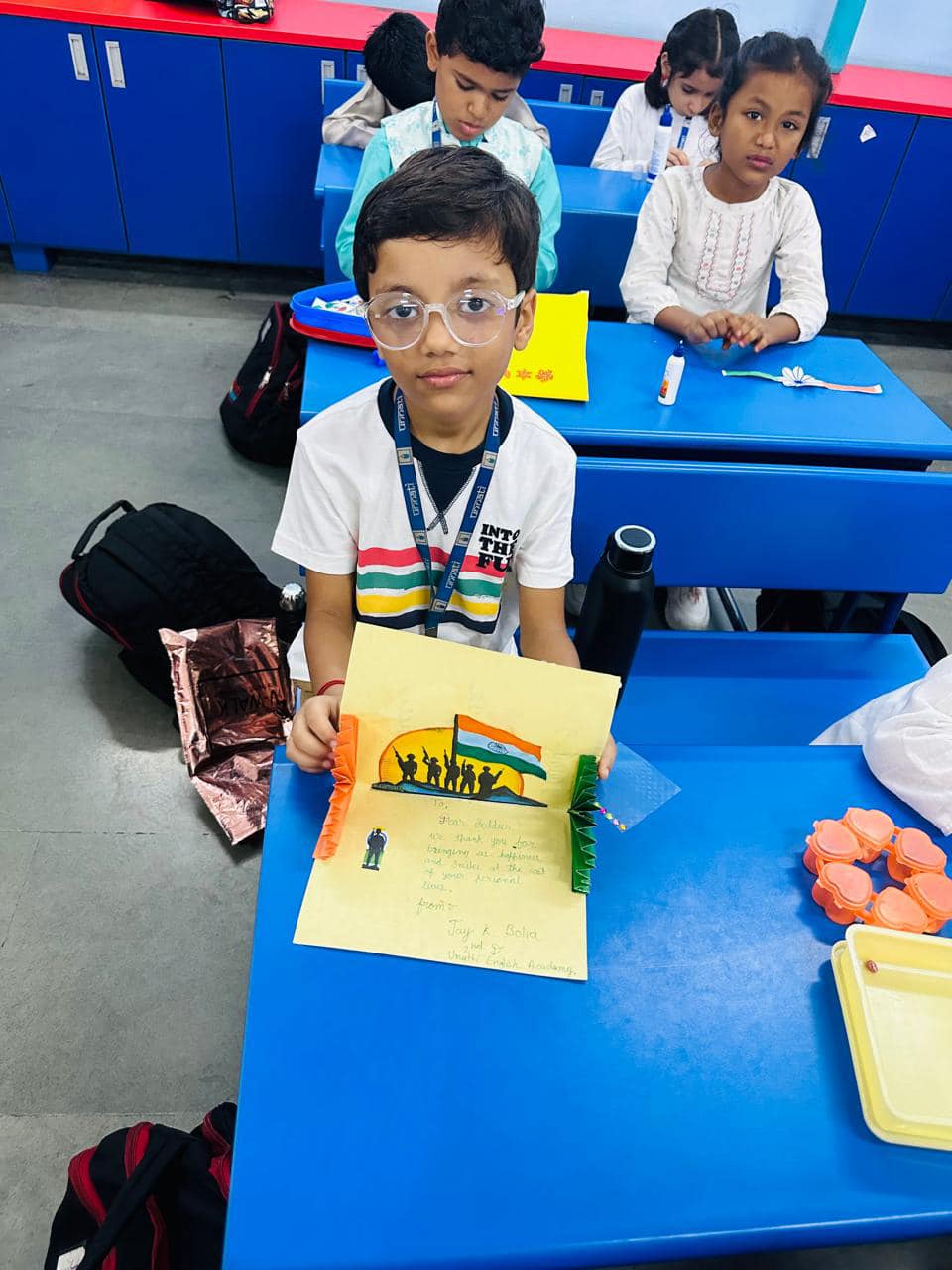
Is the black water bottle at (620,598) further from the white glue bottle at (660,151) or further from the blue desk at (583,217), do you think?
the white glue bottle at (660,151)

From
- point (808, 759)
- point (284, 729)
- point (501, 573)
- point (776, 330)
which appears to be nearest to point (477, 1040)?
point (808, 759)

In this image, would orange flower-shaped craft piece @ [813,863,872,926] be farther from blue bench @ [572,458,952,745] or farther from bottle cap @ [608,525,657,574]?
blue bench @ [572,458,952,745]

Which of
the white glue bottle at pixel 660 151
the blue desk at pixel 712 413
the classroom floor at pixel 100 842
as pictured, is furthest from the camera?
the white glue bottle at pixel 660 151

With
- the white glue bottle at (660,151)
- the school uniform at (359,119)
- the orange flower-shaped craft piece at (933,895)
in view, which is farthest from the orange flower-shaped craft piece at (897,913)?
the school uniform at (359,119)

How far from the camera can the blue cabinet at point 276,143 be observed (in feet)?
10.6

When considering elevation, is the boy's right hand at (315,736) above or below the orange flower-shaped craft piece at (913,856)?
above

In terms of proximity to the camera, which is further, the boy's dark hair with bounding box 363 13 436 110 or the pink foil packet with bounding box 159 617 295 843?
the boy's dark hair with bounding box 363 13 436 110

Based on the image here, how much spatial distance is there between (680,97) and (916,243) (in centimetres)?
152

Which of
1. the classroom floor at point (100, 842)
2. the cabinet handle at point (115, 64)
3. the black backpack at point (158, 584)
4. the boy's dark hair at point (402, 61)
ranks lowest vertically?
the classroom floor at point (100, 842)

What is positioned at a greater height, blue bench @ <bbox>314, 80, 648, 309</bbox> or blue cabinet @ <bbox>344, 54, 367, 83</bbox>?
blue cabinet @ <bbox>344, 54, 367, 83</bbox>

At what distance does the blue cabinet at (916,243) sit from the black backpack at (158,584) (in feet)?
11.1

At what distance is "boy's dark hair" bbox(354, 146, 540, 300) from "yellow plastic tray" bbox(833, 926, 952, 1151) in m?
0.81

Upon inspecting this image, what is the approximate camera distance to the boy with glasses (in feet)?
2.93

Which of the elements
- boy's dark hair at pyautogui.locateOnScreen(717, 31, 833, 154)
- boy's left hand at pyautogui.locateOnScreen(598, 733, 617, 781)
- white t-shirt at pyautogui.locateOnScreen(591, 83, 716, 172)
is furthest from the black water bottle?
white t-shirt at pyautogui.locateOnScreen(591, 83, 716, 172)
